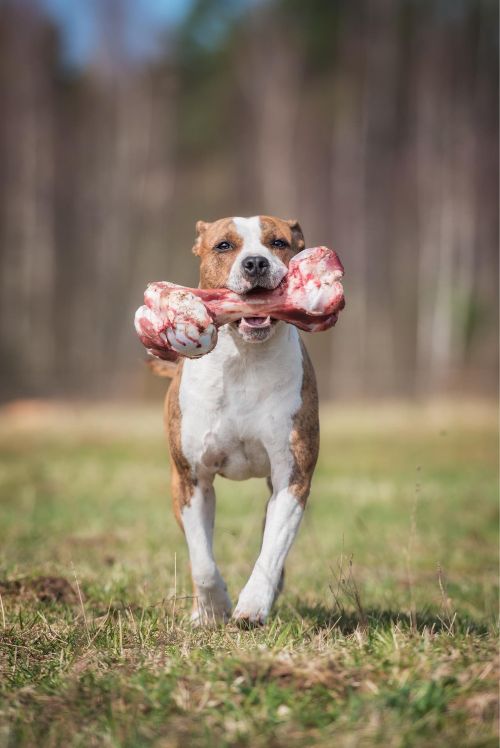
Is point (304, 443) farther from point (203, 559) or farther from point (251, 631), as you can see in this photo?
point (251, 631)

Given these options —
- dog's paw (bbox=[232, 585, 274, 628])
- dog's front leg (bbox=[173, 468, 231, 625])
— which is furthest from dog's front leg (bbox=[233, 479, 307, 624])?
dog's front leg (bbox=[173, 468, 231, 625])

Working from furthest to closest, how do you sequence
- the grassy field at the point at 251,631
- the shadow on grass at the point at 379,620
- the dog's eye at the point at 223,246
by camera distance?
1. the dog's eye at the point at 223,246
2. the shadow on grass at the point at 379,620
3. the grassy field at the point at 251,631

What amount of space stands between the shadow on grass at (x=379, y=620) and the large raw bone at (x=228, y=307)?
1200 millimetres

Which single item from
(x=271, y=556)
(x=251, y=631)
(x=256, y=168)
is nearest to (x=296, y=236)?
(x=271, y=556)

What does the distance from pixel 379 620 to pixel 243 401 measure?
1106 millimetres

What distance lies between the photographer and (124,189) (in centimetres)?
2864

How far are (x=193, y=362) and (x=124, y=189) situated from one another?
81.8ft

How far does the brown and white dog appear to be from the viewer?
4215 millimetres

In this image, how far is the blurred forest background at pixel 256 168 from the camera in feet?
82.5

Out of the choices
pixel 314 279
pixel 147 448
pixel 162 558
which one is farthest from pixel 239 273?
pixel 147 448

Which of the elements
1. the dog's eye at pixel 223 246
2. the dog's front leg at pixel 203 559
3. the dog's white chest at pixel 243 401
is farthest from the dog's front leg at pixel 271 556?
the dog's eye at pixel 223 246

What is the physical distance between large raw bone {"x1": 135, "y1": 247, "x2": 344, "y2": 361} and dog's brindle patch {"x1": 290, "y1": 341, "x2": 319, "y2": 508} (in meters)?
0.41

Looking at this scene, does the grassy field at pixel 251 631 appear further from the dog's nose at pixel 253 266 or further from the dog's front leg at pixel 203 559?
the dog's nose at pixel 253 266

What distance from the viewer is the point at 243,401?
14.2 ft
